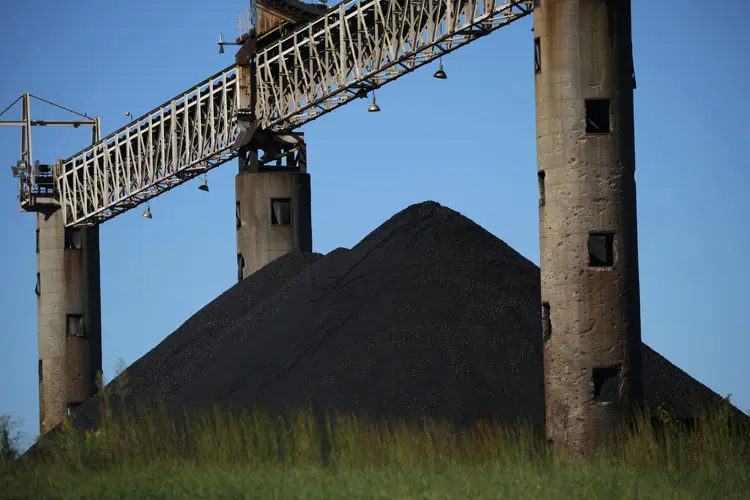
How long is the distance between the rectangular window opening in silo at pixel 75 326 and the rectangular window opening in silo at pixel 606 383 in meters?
30.1

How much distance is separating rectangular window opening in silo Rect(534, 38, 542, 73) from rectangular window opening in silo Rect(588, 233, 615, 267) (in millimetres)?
3274

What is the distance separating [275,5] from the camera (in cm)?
4519

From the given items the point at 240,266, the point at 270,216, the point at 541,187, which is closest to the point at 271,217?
the point at 270,216

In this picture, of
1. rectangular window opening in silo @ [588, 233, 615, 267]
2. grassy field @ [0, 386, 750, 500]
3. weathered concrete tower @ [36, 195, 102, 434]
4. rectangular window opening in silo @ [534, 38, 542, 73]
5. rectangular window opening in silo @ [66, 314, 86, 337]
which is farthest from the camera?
rectangular window opening in silo @ [66, 314, 86, 337]

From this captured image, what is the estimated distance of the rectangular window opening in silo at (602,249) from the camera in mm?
25188

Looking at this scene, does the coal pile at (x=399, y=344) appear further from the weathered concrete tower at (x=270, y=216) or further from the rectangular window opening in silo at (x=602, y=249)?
the weathered concrete tower at (x=270, y=216)

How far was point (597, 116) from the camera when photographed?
25812 millimetres

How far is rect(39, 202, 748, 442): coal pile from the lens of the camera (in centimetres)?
2783

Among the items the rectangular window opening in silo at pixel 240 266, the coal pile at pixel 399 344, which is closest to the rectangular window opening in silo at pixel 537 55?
the coal pile at pixel 399 344

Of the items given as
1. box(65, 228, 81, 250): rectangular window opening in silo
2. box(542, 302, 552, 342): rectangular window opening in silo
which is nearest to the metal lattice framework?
box(65, 228, 81, 250): rectangular window opening in silo

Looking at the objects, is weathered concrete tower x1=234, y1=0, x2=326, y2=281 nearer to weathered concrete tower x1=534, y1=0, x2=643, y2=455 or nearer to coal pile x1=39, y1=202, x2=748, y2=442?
coal pile x1=39, y1=202, x2=748, y2=442

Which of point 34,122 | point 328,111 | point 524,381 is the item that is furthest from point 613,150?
point 34,122

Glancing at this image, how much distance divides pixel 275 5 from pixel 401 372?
20.0 metres

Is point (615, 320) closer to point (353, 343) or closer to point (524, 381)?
point (524, 381)
